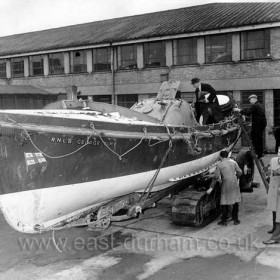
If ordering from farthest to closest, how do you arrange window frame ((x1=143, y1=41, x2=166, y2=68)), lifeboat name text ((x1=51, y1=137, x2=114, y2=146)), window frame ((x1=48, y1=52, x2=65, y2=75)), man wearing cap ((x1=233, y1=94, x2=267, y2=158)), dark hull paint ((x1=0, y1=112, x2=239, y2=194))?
window frame ((x1=48, y1=52, x2=65, y2=75)), window frame ((x1=143, y1=41, x2=166, y2=68)), man wearing cap ((x1=233, y1=94, x2=267, y2=158)), lifeboat name text ((x1=51, y1=137, x2=114, y2=146)), dark hull paint ((x1=0, y1=112, x2=239, y2=194))

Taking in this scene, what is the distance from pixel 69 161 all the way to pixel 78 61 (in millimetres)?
20859

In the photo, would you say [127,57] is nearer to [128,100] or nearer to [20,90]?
[128,100]

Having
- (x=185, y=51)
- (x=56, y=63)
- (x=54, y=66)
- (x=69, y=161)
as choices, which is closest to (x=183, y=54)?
(x=185, y=51)

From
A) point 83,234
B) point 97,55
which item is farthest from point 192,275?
point 97,55

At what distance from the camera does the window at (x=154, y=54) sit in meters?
21.9

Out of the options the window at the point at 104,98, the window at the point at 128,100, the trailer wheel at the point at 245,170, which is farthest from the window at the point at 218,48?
the trailer wheel at the point at 245,170

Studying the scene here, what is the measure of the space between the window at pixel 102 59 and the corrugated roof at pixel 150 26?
0.72 metres

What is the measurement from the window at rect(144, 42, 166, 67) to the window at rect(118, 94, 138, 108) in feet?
6.31

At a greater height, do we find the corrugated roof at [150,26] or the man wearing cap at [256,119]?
the corrugated roof at [150,26]

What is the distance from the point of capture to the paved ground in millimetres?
5789

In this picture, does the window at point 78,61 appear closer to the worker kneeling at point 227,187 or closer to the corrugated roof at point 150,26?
the corrugated roof at point 150,26

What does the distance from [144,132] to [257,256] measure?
8.42 ft

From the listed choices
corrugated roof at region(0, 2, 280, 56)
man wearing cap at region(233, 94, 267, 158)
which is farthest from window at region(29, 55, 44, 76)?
man wearing cap at region(233, 94, 267, 158)

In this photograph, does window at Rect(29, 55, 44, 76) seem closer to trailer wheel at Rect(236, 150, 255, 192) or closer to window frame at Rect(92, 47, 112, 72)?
window frame at Rect(92, 47, 112, 72)
